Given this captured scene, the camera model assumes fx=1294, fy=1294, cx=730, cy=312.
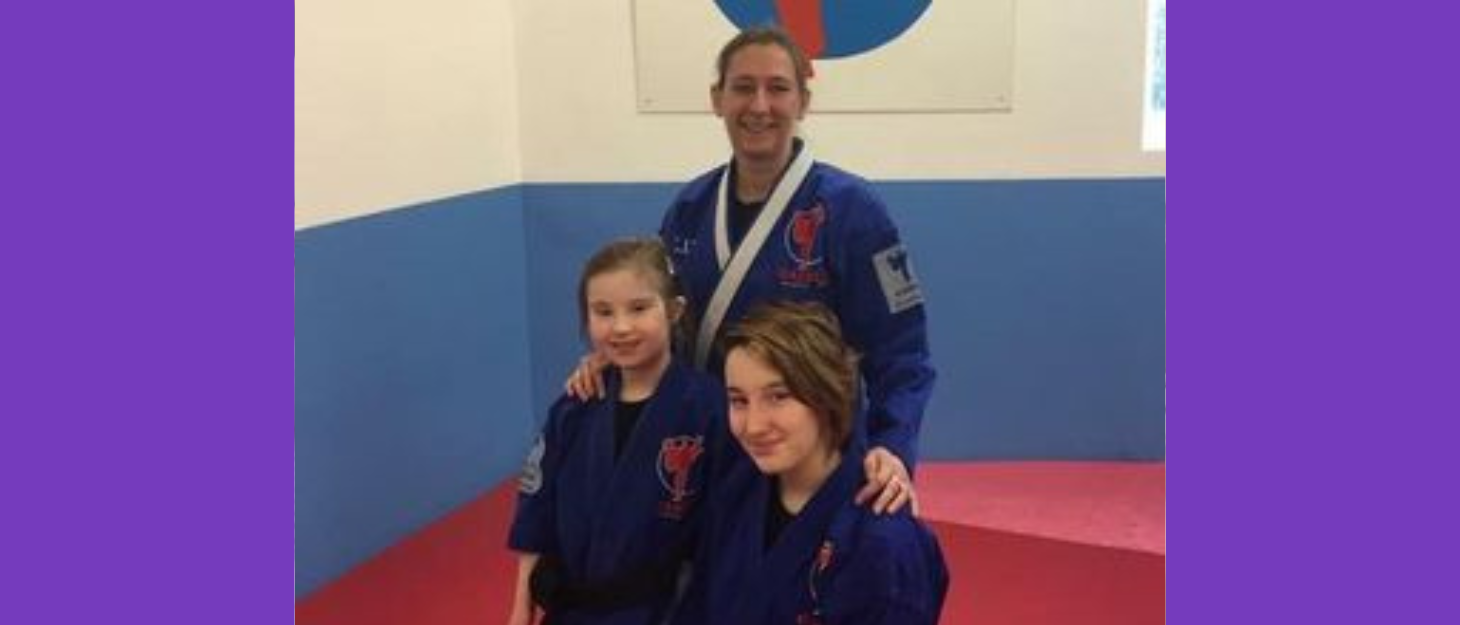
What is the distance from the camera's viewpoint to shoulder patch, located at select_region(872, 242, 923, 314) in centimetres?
221

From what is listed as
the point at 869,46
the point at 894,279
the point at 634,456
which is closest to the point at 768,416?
the point at 634,456

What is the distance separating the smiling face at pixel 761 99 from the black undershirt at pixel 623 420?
47 centimetres

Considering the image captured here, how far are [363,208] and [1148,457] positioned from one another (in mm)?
2572

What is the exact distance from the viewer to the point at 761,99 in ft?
7.06

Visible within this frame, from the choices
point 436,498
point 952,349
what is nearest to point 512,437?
point 436,498

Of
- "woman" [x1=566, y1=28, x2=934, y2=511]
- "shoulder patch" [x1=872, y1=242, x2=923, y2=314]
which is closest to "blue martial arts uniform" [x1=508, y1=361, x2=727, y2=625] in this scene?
"woman" [x1=566, y1=28, x2=934, y2=511]

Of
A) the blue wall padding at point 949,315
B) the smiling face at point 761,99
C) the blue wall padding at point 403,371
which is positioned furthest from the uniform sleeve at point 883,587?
the blue wall padding at point 949,315

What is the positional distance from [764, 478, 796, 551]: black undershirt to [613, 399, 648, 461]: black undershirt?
0.96 feet

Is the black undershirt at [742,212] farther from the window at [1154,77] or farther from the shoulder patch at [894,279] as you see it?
the window at [1154,77]

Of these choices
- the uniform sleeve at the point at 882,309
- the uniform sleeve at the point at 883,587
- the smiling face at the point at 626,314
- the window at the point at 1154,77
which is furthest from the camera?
the window at the point at 1154,77

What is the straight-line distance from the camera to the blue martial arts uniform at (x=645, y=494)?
2135 mm

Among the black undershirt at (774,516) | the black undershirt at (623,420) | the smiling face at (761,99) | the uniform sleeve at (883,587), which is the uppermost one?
the smiling face at (761,99)

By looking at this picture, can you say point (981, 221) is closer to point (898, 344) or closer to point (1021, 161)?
point (1021, 161)

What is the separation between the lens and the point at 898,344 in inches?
87.5
